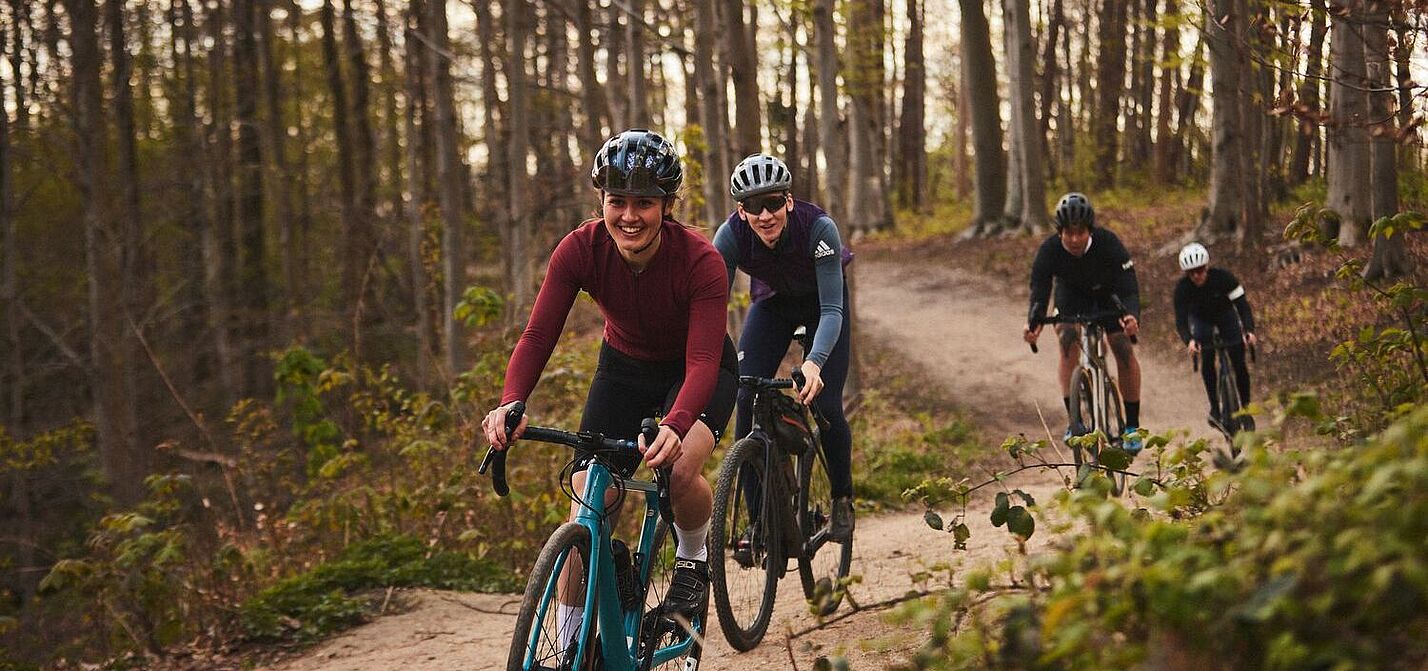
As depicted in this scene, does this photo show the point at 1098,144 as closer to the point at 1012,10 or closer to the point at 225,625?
the point at 1012,10

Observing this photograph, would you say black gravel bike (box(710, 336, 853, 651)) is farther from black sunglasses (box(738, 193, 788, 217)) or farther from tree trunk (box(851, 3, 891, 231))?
tree trunk (box(851, 3, 891, 231))

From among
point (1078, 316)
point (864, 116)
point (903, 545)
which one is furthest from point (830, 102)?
point (864, 116)

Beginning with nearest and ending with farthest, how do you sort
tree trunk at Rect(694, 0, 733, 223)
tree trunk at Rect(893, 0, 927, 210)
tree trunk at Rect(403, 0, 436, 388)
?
tree trunk at Rect(694, 0, 733, 223) < tree trunk at Rect(403, 0, 436, 388) < tree trunk at Rect(893, 0, 927, 210)

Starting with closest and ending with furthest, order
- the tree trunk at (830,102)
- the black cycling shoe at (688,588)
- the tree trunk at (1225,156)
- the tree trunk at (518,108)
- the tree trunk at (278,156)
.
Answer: the black cycling shoe at (688,588), the tree trunk at (830,102), the tree trunk at (1225,156), the tree trunk at (518,108), the tree trunk at (278,156)

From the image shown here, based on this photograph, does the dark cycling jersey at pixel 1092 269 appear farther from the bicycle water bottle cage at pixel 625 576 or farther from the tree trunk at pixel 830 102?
the tree trunk at pixel 830 102

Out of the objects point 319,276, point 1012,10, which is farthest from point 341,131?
point 1012,10

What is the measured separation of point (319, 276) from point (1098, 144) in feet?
70.4

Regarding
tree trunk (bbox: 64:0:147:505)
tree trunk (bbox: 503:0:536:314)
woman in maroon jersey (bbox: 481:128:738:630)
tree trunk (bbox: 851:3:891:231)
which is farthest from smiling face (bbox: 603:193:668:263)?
tree trunk (bbox: 851:3:891:231)

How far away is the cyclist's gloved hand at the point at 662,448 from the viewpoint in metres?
4.01

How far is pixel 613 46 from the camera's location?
75.9 ft

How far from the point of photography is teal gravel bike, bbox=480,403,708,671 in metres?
3.93

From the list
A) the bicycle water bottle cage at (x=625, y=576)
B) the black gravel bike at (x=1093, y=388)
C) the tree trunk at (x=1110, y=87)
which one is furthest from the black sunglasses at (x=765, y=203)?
the tree trunk at (x=1110, y=87)

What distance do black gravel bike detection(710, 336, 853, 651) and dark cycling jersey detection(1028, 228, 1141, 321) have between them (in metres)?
3.30

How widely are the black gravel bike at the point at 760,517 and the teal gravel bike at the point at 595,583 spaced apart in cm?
58
